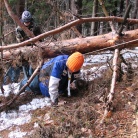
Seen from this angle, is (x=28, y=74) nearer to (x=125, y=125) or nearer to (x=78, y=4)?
(x=125, y=125)

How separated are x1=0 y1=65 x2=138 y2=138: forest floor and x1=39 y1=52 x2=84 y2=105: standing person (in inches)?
10.2

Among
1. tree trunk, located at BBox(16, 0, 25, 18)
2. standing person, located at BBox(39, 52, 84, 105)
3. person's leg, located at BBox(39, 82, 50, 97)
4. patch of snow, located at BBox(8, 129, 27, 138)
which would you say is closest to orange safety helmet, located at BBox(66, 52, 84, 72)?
standing person, located at BBox(39, 52, 84, 105)

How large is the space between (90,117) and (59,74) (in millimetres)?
1177

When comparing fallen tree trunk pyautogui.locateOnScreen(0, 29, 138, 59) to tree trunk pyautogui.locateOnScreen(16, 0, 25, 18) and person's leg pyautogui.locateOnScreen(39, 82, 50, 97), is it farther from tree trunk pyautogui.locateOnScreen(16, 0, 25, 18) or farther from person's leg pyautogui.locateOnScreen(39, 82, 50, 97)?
tree trunk pyautogui.locateOnScreen(16, 0, 25, 18)

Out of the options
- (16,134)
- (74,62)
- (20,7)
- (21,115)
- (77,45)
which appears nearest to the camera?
(16,134)

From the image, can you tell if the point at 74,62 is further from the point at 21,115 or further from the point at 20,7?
the point at 20,7

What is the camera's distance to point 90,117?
3879mm

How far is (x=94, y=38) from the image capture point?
17.5 feet

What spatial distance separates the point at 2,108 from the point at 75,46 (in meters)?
1.88

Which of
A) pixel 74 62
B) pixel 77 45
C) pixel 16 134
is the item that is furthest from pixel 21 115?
pixel 77 45

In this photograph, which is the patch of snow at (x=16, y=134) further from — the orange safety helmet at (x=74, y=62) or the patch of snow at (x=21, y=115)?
the orange safety helmet at (x=74, y=62)

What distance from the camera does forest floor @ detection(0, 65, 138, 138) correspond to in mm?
3525

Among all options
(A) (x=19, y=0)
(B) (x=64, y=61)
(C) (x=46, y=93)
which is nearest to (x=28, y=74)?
(C) (x=46, y=93)

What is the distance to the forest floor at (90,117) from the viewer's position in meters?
3.53
